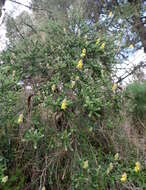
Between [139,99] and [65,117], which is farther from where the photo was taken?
[139,99]

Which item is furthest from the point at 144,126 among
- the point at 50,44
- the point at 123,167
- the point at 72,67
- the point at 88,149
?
the point at 50,44

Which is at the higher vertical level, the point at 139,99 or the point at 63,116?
the point at 139,99

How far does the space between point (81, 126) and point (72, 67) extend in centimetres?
69

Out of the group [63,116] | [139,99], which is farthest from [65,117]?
[139,99]

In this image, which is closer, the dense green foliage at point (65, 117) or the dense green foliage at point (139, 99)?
the dense green foliage at point (65, 117)

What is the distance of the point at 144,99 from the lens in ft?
12.4

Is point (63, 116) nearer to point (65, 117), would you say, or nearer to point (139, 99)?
point (65, 117)

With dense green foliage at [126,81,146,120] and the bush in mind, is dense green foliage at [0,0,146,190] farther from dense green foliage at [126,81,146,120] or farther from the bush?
dense green foliage at [126,81,146,120]

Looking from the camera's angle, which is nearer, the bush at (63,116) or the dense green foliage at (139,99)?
the bush at (63,116)

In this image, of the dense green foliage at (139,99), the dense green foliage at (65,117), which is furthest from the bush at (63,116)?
the dense green foliage at (139,99)

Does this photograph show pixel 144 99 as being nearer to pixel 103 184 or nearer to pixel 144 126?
pixel 144 126

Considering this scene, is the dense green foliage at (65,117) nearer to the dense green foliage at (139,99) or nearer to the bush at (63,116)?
the bush at (63,116)

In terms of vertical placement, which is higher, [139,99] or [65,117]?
[139,99]

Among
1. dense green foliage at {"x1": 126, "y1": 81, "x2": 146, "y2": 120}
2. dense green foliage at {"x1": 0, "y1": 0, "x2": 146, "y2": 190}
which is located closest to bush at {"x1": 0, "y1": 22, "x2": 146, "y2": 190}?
dense green foliage at {"x1": 0, "y1": 0, "x2": 146, "y2": 190}
